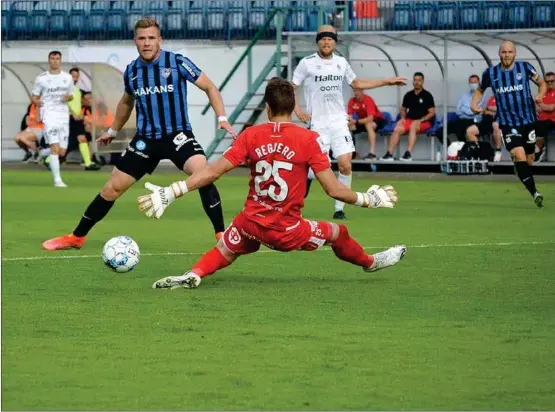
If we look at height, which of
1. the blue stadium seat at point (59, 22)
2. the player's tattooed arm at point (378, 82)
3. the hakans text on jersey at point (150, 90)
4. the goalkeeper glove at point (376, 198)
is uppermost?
the blue stadium seat at point (59, 22)

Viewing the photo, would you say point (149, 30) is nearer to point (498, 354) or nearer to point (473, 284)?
point (473, 284)

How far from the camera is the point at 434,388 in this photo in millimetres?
6539

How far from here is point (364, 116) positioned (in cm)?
2728

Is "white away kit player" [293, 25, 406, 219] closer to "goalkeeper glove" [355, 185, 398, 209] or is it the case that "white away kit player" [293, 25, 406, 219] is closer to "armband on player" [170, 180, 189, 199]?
"goalkeeper glove" [355, 185, 398, 209]

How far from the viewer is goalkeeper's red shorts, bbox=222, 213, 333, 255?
9.65 metres

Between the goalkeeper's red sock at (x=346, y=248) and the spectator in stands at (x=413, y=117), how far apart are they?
16876 mm

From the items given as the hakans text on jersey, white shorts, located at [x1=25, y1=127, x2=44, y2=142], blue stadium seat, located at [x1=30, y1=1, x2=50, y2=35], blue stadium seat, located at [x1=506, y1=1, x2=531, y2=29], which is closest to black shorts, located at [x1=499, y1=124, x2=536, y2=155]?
the hakans text on jersey

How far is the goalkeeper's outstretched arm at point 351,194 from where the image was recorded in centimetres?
958

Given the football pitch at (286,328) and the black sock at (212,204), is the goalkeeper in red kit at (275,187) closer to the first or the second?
the football pitch at (286,328)

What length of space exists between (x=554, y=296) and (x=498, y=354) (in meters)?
2.32

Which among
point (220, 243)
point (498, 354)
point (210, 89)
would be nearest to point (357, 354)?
point (498, 354)

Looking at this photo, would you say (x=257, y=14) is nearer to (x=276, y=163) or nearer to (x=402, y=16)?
(x=402, y=16)

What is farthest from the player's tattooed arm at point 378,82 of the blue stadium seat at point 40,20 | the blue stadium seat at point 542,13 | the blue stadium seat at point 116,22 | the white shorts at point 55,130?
the blue stadium seat at point 40,20

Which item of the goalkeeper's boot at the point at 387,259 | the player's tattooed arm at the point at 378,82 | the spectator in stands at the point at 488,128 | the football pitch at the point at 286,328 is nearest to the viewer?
the football pitch at the point at 286,328
